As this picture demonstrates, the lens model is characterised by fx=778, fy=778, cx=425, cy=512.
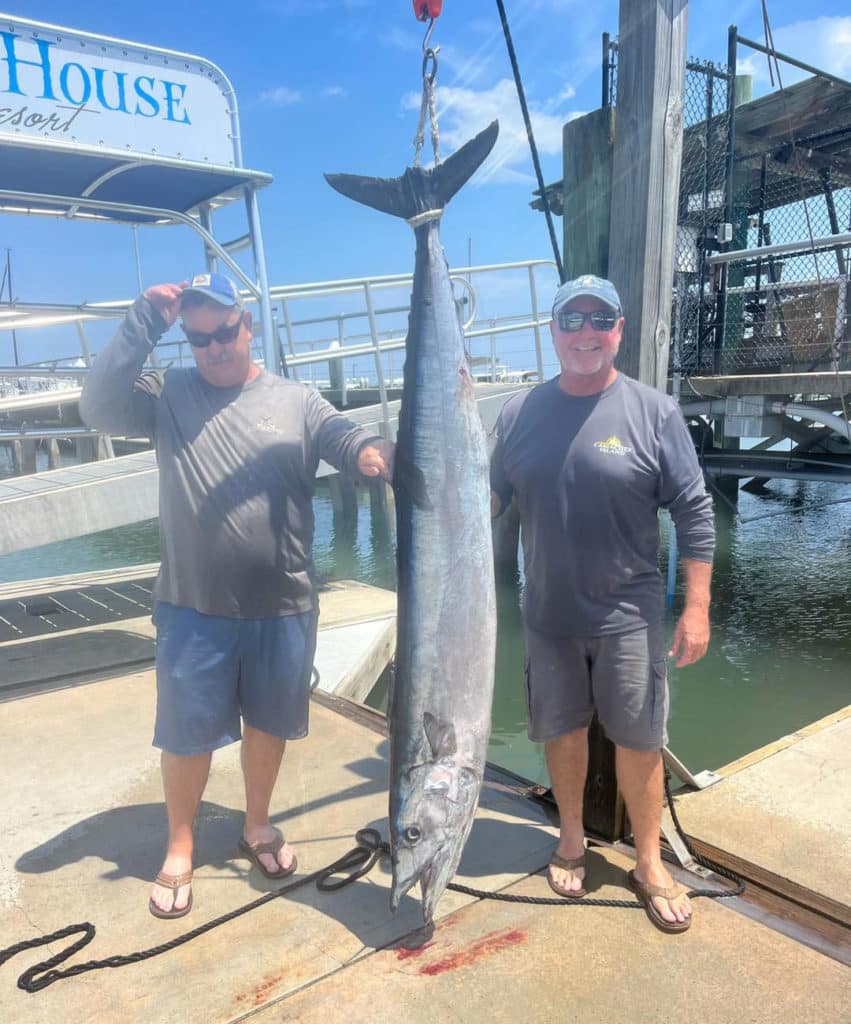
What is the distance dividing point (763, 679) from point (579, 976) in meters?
4.87

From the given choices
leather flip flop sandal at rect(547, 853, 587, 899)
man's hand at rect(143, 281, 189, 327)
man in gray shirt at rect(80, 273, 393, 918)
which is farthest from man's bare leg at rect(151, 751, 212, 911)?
man's hand at rect(143, 281, 189, 327)

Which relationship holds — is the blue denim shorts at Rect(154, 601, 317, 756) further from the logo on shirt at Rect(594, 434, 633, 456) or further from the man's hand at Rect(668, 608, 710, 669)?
the man's hand at Rect(668, 608, 710, 669)

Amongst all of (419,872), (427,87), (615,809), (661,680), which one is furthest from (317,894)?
(427,87)

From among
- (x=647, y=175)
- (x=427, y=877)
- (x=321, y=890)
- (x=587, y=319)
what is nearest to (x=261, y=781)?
(x=321, y=890)

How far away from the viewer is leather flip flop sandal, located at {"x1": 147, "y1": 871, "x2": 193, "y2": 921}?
2404 mm

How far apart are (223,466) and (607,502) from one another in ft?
3.87

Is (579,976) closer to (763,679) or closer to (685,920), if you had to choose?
(685,920)

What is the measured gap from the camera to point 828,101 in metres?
10.1

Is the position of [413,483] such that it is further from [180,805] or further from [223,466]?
[180,805]

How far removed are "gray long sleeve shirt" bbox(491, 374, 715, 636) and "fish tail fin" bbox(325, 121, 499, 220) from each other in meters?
0.71

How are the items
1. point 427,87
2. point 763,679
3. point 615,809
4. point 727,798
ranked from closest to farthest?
point 427,87 → point 615,809 → point 727,798 → point 763,679

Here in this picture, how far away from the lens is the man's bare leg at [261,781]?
8.48 ft

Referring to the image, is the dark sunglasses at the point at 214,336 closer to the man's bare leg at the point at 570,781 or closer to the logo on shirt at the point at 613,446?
the logo on shirt at the point at 613,446

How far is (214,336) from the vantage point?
2.40 metres
